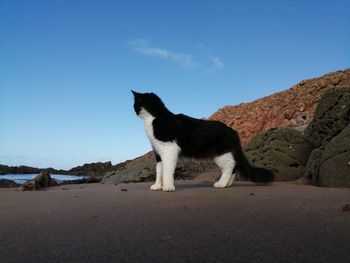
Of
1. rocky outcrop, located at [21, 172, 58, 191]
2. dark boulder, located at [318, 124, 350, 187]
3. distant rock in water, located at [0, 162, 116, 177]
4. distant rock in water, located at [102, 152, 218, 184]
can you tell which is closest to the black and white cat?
dark boulder, located at [318, 124, 350, 187]

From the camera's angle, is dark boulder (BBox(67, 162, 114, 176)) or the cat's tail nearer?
the cat's tail

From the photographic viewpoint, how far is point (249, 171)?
5.78 m

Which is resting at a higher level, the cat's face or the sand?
the cat's face

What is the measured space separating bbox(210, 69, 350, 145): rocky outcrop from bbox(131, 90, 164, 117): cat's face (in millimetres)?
9834

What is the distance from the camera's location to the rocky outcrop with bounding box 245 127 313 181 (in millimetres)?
7434

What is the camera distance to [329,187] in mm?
5145

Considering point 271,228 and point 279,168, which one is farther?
point 279,168

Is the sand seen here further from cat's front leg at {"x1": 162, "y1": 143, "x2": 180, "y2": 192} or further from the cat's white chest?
the cat's white chest

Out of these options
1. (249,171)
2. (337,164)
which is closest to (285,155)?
(249,171)

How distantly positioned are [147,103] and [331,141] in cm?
294

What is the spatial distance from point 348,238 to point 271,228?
1.58 ft

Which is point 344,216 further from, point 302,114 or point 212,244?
point 302,114

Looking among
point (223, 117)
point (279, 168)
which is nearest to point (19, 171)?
point (223, 117)

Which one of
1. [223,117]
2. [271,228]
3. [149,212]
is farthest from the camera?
[223,117]
